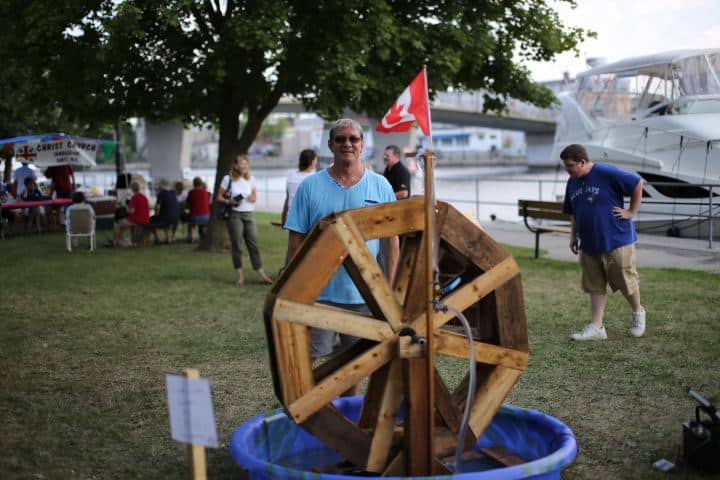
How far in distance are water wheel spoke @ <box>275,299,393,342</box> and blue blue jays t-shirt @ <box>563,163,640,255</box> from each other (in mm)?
4350

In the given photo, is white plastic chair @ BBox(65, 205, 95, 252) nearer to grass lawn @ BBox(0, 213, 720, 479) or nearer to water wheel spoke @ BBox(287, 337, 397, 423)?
grass lawn @ BBox(0, 213, 720, 479)

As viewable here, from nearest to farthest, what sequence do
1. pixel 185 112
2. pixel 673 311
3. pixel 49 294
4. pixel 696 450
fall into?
pixel 696 450
pixel 673 311
pixel 49 294
pixel 185 112

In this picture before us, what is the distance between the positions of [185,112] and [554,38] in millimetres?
7653

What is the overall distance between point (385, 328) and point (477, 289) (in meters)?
0.59

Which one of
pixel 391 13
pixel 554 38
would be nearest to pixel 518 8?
pixel 554 38

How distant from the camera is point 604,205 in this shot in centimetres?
816

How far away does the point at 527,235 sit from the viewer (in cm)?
1944

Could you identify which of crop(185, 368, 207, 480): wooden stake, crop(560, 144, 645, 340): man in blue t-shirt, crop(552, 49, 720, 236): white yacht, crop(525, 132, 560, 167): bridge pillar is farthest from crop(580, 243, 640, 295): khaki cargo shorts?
crop(525, 132, 560, 167): bridge pillar

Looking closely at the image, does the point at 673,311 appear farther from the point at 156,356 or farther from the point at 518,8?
the point at 518,8

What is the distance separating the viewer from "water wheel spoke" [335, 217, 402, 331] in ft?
14.4

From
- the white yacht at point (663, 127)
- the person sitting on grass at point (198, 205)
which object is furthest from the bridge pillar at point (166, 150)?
the person sitting on grass at point (198, 205)

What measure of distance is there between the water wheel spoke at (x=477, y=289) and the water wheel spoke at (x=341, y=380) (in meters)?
0.31

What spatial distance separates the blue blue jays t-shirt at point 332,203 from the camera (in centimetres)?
519

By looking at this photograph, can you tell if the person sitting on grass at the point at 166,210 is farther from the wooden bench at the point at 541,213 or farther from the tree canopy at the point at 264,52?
the wooden bench at the point at 541,213
